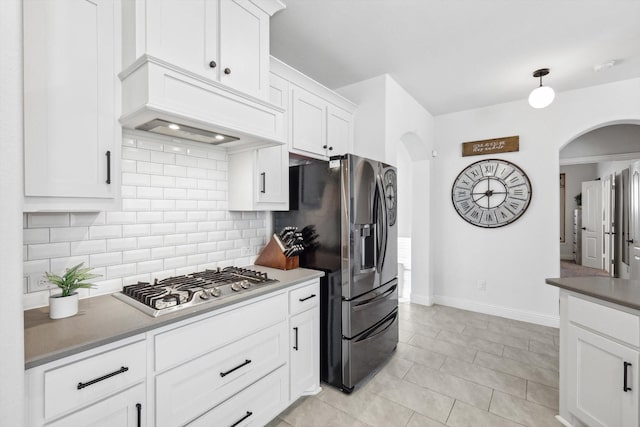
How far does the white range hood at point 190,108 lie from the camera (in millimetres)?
1373

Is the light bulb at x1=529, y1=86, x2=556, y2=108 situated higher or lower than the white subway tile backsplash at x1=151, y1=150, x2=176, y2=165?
higher

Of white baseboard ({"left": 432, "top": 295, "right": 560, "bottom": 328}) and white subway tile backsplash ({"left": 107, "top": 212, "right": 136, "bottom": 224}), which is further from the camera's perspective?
white baseboard ({"left": 432, "top": 295, "right": 560, "bottom": 328})

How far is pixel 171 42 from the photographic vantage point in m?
1.51

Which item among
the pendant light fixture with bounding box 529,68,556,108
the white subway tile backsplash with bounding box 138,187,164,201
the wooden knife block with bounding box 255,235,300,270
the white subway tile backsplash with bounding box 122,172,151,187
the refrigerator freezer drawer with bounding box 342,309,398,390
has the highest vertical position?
the pendant light fixture with bounding box 529,68,556,108

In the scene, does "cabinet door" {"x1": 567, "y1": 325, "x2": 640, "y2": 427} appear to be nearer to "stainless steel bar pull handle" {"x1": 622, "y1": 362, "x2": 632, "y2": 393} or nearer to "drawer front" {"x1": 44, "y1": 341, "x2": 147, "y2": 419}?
"stainless steel bar pull handle" {"x1": 622, "y1": 362, "x2": 632, "y2": 393}

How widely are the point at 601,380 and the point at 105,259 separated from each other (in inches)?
113

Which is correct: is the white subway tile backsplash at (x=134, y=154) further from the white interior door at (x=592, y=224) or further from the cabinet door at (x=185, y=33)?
the white interior door at (x=592, y=224)

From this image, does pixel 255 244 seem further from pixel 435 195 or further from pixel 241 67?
pixel 435 195

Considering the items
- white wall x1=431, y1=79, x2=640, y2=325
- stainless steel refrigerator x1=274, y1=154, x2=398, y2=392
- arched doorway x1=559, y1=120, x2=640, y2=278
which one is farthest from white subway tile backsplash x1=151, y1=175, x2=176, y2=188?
arched doorway x1=559, y1=120, x2=640, y2=278

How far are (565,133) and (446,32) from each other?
7.39 feet

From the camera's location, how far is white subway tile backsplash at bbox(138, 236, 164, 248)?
1.86m

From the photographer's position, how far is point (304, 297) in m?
2.13

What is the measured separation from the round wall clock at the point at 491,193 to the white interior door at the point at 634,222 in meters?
1.41

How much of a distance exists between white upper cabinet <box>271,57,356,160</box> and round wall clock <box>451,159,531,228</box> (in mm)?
1948
